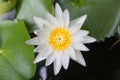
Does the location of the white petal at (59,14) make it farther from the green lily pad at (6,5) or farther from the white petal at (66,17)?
the green lily pad at (6,5)

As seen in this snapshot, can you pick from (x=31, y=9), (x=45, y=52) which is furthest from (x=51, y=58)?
(x=31, y=9)

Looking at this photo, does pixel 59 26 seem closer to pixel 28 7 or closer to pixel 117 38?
pixel 28 7

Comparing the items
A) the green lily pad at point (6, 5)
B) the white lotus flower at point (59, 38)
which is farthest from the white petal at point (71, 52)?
the green lily pad at point (6, 5)

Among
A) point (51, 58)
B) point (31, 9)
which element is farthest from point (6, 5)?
point (51, 58)

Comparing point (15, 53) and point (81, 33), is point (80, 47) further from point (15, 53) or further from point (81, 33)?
point (15, 53)

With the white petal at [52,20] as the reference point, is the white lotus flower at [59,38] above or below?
below

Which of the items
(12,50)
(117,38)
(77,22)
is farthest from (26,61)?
(117,38)
